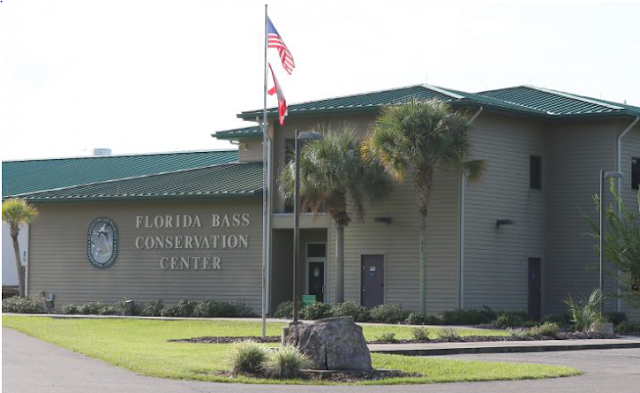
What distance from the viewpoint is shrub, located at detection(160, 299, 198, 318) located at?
128 feet

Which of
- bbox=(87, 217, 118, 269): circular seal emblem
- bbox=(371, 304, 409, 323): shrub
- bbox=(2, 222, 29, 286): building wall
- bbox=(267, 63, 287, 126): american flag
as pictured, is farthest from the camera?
bbox=(2, 222, 29, 286): building wall

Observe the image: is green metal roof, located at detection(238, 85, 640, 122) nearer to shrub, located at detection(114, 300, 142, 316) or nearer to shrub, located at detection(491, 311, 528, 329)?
shrub, located at detection(491, 311, 528, 329)

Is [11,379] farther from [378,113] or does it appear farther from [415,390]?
[378,113]

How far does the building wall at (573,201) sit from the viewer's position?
38844 mm

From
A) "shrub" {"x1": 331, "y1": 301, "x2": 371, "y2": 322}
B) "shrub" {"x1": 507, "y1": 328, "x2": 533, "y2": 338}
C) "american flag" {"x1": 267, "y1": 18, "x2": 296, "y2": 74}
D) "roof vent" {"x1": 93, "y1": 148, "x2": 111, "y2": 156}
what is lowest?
"shrub" {"x1": 507, "y1": 328, "x2": 533, "y2": 338}

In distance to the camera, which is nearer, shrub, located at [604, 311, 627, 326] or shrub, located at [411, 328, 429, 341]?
shrub, located at [411, 328, 429, 341]

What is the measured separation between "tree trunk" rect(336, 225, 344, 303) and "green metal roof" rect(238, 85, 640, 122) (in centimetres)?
403

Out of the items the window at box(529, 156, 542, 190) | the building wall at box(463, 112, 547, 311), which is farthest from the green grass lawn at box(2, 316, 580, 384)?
the window at box(529, 156, 542, 190)

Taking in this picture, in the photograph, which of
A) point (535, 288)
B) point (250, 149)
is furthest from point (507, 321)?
point (250, 149)

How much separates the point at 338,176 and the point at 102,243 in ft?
37.2

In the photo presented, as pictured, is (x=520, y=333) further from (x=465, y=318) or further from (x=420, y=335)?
(x=465, y=318)

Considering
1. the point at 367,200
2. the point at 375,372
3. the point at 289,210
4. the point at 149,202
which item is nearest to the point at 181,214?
the point at 149,202

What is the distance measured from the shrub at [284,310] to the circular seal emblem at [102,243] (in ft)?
25.4

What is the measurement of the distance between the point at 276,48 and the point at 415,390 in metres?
13.6
